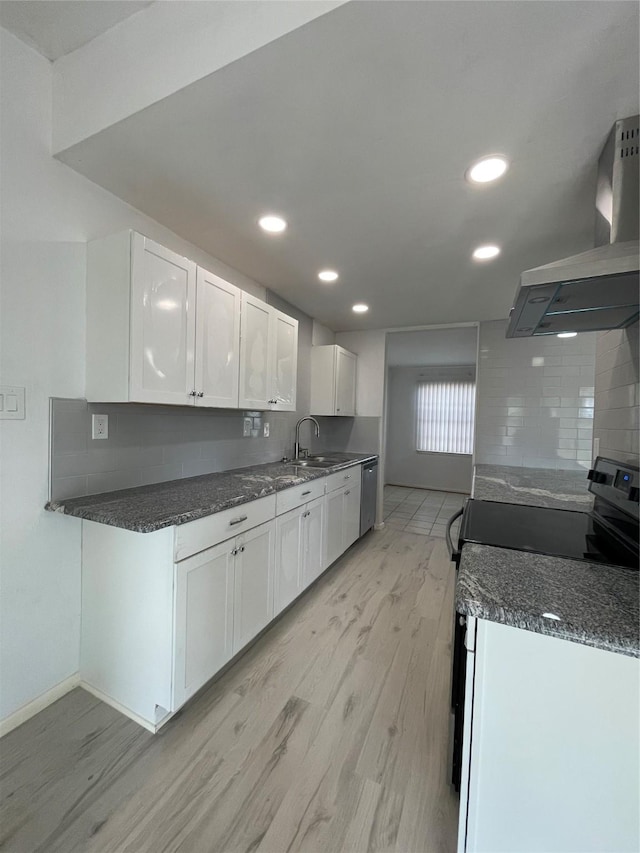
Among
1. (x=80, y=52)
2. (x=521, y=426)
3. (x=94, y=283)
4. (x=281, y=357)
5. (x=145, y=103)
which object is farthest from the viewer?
(x=521, y=426)

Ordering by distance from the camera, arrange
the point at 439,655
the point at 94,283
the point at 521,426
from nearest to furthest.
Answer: the point at 94,283 < the point at 439,655 < the point at 521,426

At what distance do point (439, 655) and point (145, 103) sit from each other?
2.84 metres

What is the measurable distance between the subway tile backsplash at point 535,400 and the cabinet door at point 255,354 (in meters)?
2.25

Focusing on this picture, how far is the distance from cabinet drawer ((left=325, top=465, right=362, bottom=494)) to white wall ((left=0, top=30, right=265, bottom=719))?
1.69m

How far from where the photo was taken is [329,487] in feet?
9.20

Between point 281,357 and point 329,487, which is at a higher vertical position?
point 281,357

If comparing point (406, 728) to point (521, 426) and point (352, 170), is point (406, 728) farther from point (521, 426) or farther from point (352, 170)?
point (521, 426)

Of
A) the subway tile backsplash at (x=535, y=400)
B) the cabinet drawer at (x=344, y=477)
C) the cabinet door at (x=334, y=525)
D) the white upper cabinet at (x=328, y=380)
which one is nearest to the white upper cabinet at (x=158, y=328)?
the cabinet drawer at (x=344, y=477)

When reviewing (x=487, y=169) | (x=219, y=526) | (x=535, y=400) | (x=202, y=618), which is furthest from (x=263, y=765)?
Answer: (x=535, y=400)

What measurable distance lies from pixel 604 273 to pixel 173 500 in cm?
181

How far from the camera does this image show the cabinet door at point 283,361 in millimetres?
2590

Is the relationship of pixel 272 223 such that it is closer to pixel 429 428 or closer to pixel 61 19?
pixel 61 19

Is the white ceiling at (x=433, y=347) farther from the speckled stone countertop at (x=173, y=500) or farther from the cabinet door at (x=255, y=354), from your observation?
the speckled stone countertop at (x=173, y=500)

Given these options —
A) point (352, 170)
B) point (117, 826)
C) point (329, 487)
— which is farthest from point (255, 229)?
point (117, 826)
